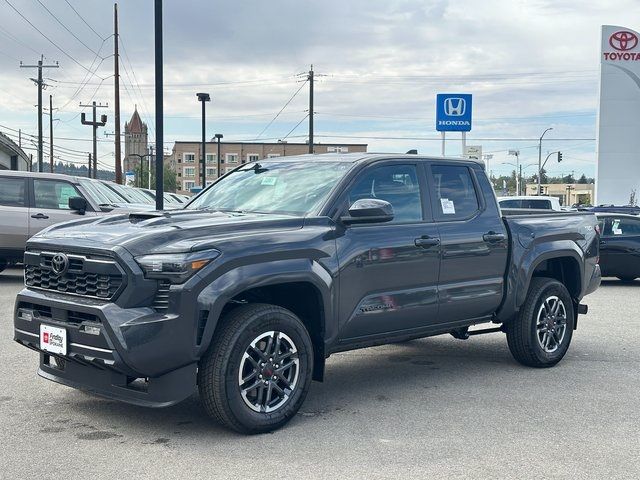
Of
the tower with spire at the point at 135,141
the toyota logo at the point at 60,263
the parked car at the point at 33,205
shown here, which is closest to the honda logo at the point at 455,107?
the parked car at the point at 33,205

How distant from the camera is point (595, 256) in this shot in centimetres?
797

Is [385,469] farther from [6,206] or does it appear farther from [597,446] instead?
[6,206]

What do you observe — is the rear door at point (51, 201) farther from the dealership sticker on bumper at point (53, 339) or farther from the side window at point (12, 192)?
the dealership sticker on bumper at point (53, 339)

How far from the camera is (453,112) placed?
1970 centimetres

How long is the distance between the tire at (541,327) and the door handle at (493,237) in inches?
30.4

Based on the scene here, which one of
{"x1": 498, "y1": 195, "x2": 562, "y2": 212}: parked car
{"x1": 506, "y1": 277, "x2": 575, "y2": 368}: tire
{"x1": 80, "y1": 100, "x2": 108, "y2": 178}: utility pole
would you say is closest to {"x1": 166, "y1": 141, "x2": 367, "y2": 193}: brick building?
{"x1": 80, "y1": 100, "x2": 108, "y2": 178}: utility pole

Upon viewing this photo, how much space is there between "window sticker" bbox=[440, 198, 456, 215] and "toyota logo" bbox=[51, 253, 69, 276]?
3095 mm

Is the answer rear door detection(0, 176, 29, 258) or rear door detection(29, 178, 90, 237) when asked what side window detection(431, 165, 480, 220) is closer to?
rear door detection(29, 178, 90, 237)

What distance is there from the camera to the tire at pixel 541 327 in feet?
23.6

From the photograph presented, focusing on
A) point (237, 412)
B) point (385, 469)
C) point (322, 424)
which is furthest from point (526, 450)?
point (237, 412)

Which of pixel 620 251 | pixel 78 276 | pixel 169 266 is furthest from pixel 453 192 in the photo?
pixel 620 251

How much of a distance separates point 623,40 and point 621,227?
33.2 meters

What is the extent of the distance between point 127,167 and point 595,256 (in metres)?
143

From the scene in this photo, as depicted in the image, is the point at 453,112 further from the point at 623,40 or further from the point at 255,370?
the point at 623,40
